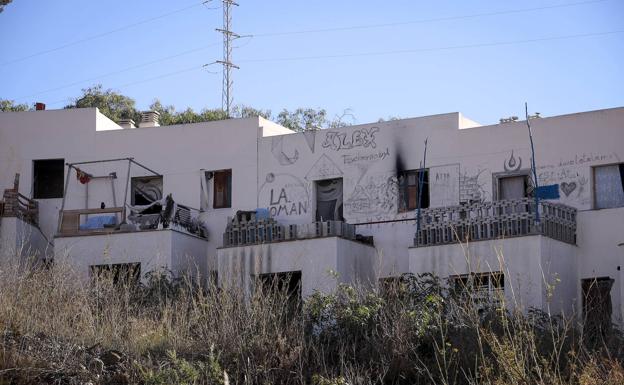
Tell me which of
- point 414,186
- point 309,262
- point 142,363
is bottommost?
point 142,363

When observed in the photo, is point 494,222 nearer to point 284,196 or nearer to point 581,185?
point 581,185

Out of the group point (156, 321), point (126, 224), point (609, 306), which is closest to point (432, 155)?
point (609, 306)

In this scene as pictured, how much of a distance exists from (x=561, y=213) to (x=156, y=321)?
1046 centimetres

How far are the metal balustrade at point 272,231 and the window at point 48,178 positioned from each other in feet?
22.3

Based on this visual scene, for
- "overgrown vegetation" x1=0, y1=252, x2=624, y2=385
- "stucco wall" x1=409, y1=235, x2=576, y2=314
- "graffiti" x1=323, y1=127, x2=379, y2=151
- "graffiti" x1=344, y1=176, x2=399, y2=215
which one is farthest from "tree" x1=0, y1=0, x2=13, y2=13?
"stucco wall" x1=409, y1=235, x2=576, y2=314

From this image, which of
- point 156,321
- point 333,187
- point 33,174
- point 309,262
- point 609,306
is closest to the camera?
point 156,321

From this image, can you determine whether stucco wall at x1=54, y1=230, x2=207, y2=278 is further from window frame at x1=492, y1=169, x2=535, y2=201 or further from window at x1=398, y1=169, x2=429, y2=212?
window frame at x1=492, y1=169, x2=535, y2=201

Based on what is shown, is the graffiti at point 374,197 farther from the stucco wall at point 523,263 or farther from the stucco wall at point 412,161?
the stucco wall at point 523,263

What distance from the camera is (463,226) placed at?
26.5 meters

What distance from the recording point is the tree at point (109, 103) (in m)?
48.7

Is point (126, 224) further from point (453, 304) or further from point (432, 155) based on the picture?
point (453, 304)

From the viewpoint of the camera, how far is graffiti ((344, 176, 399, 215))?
1180 inches

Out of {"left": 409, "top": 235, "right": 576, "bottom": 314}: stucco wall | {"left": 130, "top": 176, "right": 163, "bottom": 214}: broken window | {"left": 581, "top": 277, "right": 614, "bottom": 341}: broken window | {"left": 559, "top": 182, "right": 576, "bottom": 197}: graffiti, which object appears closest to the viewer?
{"left": 581, "top": 277, "right": 614, "bottom": 341}: broken window

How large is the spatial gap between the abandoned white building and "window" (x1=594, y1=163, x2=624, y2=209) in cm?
3
